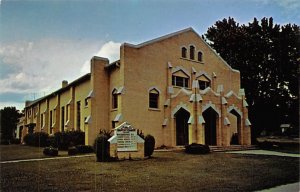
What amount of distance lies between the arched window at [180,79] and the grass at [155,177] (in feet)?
46.7

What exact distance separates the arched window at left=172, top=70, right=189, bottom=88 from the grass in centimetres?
1423

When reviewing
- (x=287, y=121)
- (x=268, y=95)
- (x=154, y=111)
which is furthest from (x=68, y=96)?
(x=287, y=121)

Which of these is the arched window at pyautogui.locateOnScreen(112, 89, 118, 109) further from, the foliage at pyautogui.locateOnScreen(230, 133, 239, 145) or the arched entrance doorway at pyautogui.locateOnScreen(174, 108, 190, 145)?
the foliage at pyautogui.locateOnScreen(230, 133, 239, 145)

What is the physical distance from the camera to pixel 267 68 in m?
39.0

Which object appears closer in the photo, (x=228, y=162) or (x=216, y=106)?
(x=228, y=162)

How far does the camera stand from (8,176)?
42.2ft

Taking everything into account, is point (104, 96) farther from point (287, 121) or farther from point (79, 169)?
point (287, 121)

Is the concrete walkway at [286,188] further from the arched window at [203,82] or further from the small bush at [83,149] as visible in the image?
the arched window at [203,82]

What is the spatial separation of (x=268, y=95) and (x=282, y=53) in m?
5.30

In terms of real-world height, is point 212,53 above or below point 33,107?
above

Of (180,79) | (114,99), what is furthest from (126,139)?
(180,79)

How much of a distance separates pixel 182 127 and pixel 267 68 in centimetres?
1541

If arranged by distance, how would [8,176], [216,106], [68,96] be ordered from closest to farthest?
[8,176], [216,106], [68,96]

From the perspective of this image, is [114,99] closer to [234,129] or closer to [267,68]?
[234,129]
